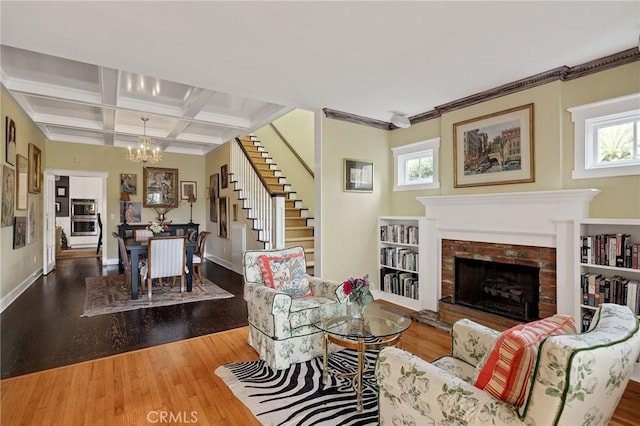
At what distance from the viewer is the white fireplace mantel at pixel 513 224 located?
2.85 metres

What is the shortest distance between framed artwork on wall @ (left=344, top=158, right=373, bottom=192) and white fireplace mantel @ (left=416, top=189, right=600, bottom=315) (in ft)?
2.71

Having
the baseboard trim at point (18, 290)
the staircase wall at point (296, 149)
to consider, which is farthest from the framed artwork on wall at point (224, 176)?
the baseboard trim at point (18, 290)

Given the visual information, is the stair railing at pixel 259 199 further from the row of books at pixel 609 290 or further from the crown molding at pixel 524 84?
the row of books at pixel 609 290

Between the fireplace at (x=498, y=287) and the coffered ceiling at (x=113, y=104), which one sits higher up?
the coffered ceiling at (x=113, y=104)

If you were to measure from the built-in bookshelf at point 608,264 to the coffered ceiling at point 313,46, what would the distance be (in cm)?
149

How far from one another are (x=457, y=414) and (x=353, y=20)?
7.79ft

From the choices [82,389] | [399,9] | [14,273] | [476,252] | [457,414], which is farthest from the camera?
[14,273]

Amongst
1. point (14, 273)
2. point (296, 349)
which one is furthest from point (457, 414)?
point (14, 273)

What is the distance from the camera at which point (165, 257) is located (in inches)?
183

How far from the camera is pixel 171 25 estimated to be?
7.63ft

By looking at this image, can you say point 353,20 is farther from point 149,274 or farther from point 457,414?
point 149,274

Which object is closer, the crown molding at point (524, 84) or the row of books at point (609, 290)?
the row of books at point (609, 290)

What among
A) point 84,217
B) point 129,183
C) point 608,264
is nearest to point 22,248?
point 129,183

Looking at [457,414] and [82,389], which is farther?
[82,389]
